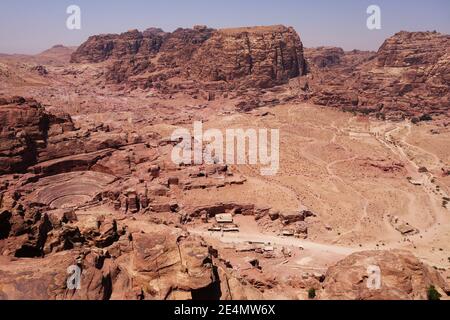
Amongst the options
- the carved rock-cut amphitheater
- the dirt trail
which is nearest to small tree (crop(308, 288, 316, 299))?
the dirt trail

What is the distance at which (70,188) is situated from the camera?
48.8 meters

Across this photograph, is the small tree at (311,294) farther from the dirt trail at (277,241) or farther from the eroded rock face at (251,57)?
the eroded rock face at (251,57)

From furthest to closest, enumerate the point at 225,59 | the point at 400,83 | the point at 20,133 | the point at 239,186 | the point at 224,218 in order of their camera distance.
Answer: the point at 225,59, the point at 400,83, the point at 239,186, the point at 20,133, the point at 224,218

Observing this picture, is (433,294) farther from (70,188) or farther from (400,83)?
(400,83)

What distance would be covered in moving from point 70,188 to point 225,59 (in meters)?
84.5

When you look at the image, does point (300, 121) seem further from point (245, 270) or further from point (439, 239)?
point (245, 270)

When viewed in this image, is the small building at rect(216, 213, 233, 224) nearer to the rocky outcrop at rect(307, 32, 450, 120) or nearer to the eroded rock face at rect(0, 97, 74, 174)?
the eroded rock face at rect(0, 97, 74, 174)

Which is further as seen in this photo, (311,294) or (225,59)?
Answer: (225,59)

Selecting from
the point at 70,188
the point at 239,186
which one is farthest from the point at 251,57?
the point at 70,188

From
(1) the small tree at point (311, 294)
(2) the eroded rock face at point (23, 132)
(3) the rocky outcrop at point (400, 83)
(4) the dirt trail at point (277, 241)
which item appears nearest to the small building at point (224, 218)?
(4) the dirt trail at point (277, 241)

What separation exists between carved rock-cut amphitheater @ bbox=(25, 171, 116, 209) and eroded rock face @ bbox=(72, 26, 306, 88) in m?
76.0

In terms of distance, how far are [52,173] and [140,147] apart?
475 inches

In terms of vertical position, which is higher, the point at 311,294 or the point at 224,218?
the point at 224,218

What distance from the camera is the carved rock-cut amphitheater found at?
152 feet
